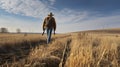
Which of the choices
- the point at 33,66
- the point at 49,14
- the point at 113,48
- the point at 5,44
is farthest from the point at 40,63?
the point at 49,14

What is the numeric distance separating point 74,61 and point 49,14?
34.7ft

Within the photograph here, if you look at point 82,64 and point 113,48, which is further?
point 113,48

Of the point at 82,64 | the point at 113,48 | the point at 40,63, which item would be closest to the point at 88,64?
the point at 82,64

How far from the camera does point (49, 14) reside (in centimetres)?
1872

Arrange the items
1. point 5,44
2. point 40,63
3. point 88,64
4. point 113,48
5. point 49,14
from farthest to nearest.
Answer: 1. point 49,14
2. point 5,44
3. point 113,48
4. point 40,63
5. point 88,64

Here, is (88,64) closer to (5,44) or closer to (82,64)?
(82,64)

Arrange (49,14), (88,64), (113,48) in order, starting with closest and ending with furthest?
(88,64) < (113,48) < (49,14)

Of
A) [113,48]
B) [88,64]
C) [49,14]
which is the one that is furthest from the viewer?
[49,14]

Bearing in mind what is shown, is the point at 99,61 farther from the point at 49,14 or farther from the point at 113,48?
the point at 49,14

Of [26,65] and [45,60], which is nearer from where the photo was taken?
[26,65]

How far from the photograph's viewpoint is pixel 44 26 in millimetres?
19266

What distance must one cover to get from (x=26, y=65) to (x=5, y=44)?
29.8ft

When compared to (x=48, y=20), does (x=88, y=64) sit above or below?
below

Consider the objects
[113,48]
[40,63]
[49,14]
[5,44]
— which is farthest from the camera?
[49,14]
